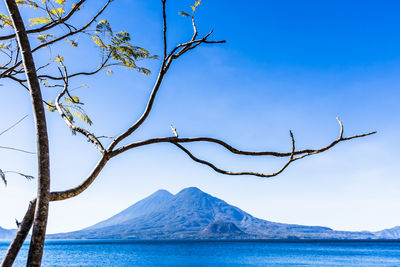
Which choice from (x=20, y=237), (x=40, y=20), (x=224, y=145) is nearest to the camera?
(x=20, y=237)

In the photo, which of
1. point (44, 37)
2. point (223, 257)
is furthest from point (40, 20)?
point (223, 257)

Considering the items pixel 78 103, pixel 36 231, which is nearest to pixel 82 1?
pixel 78 103

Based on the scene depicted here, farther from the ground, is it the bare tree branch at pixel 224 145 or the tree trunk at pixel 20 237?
the bare tree branch at pixel 224 145

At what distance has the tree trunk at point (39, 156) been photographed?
183 cm

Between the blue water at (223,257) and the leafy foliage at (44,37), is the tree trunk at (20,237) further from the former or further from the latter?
the blue water at (223,257)

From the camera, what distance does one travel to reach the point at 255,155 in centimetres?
255

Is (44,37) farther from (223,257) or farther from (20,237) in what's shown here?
(223,257)

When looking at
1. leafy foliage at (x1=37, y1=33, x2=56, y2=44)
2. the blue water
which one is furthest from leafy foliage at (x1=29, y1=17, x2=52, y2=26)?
Answer: the blue water

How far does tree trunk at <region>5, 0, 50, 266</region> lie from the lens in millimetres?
1829

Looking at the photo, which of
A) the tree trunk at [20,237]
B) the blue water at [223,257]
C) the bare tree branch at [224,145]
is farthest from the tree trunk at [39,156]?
the blue water at [223,257]

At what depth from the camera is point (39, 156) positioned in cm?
201

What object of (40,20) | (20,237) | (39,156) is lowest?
(20,237)

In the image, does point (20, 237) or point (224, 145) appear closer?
point (20, 237)

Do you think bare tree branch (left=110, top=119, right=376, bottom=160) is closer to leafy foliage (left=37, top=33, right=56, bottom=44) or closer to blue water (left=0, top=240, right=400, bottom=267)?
leafy foliage (left=37, top=33, right=56, bottom=44)
